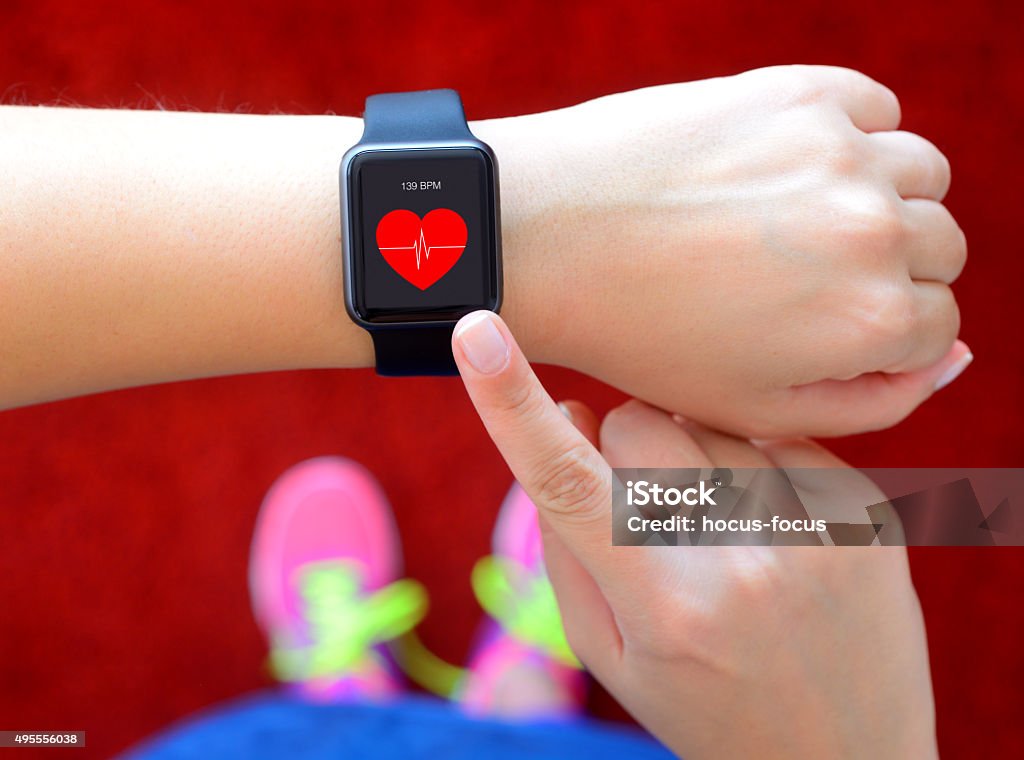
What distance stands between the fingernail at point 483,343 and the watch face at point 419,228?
23 cm

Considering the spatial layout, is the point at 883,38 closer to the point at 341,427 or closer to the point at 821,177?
the point at 821,177

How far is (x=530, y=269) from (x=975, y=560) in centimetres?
129

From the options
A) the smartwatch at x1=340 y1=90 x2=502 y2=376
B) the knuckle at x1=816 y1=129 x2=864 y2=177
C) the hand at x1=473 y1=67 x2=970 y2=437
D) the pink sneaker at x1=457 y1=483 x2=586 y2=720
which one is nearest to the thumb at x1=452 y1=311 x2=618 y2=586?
the smartwatch at x1=340 y1=90 x2=502 y2=376

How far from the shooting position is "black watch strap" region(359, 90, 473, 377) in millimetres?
965

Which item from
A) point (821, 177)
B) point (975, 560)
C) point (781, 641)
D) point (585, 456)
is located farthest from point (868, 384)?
point (975, 560)

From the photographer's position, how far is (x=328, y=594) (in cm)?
184

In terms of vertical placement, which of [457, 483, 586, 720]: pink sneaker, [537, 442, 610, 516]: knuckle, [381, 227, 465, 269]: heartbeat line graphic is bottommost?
[457, 483, 586, 720]: pink sneaker

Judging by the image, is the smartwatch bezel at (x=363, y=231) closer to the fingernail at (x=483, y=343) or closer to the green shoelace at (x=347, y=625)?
the fingernail at (x=483, y=343)

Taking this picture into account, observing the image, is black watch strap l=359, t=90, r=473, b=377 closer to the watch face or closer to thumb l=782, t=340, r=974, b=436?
the watch face

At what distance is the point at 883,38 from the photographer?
178 centimetres

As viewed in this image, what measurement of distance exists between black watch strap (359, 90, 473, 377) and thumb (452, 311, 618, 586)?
0.22m

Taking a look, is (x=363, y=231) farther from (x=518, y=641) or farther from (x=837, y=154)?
(x=518, y=641)

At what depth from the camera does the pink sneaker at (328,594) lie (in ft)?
5.87

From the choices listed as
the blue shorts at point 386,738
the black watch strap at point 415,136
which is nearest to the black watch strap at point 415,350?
the black watch strap at point 415,136
